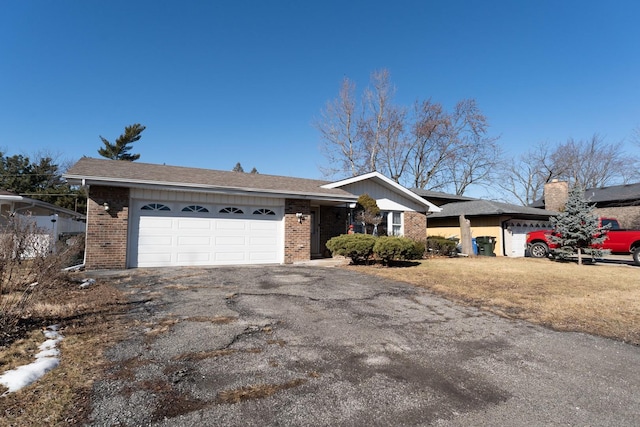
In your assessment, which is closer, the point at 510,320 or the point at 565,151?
the point at 510,320

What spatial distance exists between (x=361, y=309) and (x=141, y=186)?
7794 mm

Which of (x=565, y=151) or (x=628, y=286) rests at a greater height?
(x=565, y=151)

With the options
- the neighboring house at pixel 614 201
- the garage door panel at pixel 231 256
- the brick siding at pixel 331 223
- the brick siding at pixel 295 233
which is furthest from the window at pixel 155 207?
the neighboring house at pixel 614 201

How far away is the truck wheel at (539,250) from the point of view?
52.6 feet

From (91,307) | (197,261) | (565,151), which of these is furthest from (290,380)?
(565,151)

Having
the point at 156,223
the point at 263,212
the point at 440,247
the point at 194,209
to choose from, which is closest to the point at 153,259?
the point at 156,223

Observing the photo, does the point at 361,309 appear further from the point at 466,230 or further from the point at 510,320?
the point at 466,230

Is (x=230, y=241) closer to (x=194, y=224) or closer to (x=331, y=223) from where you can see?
(x=194, y=224)

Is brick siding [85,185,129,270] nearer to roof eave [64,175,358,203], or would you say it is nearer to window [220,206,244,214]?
roof eave [64,175,358,203]

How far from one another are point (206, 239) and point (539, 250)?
15971 mm

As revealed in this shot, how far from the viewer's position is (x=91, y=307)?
5242 mm

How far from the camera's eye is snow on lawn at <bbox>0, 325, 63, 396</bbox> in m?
2.77

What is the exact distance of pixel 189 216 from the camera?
34.8 ft

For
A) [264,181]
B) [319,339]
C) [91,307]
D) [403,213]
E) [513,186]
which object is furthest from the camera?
[513,186]
